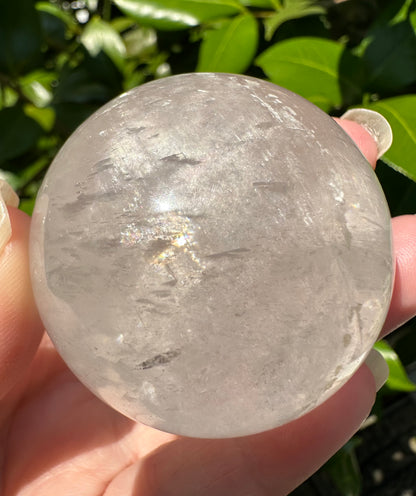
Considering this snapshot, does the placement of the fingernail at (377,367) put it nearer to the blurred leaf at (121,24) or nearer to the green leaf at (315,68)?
the green leaf at (315,68)

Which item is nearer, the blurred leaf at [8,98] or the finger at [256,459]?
the finger at [256,459]

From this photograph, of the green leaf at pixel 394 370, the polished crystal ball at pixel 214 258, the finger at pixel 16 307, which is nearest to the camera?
the polished crystal ball at pixel 214 258

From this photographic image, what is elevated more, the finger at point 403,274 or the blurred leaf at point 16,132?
the finger at point 403,274

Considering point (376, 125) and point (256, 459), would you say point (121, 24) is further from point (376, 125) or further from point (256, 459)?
point (256, 459)

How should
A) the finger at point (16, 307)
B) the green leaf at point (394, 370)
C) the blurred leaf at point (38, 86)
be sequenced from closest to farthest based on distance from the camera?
1. the finger at point (16, 307)
2. the green leaf at point (394, 370)
3. the blurred leaf at point (38, 86)

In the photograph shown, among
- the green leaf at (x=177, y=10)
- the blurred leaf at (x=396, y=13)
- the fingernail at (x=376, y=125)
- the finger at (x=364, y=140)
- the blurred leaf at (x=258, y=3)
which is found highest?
the blurred leaf at (x=396, y=13)

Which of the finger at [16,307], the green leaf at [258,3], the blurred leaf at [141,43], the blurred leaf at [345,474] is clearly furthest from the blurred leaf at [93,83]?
the blurred leaf at [345,474]
